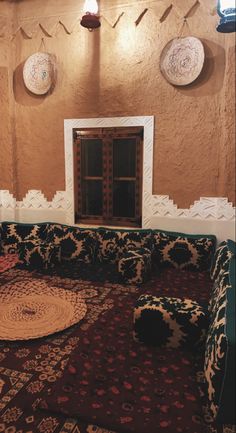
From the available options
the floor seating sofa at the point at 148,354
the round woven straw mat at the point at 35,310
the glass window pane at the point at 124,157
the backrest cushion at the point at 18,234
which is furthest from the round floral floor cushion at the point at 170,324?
the backrest cushion at the point at 18,234

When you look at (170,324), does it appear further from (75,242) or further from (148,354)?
(75,242)

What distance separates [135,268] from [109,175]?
1.47 metres

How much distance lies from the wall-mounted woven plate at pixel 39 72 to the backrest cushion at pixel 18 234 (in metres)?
1.95

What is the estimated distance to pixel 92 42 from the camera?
4508 millimetres

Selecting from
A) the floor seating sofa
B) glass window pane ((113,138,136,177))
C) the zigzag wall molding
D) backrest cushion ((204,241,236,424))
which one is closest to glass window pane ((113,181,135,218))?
glass window pane ((113,138,136,177))

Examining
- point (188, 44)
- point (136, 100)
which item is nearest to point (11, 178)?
point (136, 100)

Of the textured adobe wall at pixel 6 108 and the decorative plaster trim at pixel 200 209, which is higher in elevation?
the textured adobe wall at pixel 6 108

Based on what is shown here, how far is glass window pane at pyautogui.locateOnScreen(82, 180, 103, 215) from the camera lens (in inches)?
188

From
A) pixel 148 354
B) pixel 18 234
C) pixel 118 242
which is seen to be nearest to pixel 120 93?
pixel 118 242

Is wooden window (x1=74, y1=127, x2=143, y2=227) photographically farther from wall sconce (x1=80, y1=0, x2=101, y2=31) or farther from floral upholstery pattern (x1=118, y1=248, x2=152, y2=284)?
wall sconce (x1=80, y1=0, x2=101, y2=31)

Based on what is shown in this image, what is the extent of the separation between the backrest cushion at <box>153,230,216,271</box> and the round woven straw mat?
1.36m

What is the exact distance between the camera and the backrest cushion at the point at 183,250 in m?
4.13

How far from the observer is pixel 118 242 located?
447 centimetres

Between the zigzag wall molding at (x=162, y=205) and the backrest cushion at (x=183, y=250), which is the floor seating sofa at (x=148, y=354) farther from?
the zigzag wall molding at (x=162, y=205)
